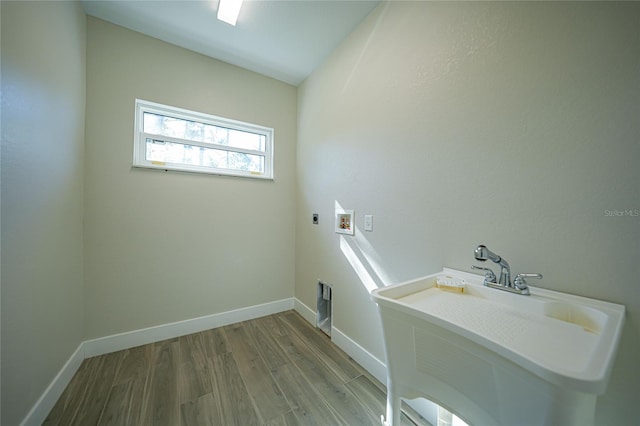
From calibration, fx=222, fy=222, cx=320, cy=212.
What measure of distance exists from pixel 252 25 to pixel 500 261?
7.67 feet

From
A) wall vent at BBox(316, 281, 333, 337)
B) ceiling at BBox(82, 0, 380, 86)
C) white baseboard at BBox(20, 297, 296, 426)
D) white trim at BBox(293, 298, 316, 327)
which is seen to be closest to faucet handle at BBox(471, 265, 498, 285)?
wall vent at BBox(316, 281, 333, 337)

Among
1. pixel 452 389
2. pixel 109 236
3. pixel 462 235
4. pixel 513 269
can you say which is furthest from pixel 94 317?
pixel 513 269

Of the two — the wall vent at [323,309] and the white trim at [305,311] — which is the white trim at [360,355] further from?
the white trim at [305,311]

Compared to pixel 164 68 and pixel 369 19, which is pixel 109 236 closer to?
pixel 164 68

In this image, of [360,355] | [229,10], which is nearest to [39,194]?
[229,10]

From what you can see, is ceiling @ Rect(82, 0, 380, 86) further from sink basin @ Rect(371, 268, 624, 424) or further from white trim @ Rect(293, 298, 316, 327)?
white trim @ Rect(293, 298, 316, 327)

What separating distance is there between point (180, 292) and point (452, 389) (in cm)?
220

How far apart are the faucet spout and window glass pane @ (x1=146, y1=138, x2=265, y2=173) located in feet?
7.18

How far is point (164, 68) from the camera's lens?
1993 mm

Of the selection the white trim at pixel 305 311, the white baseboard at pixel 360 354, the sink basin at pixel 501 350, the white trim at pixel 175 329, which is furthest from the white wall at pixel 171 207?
the sink basin at pixel 501 350

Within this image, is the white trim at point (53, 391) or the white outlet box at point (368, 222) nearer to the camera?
the white trim at point (53, 391)

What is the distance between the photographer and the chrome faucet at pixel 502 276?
2.89 feet

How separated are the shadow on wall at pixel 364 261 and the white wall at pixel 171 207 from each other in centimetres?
101

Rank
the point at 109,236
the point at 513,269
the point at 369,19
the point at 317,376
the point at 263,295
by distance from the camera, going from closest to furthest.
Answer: the point at 513,269 < the point at 317,376 < the point at 369,19 < the point at 109,236 < the point at 263,295
